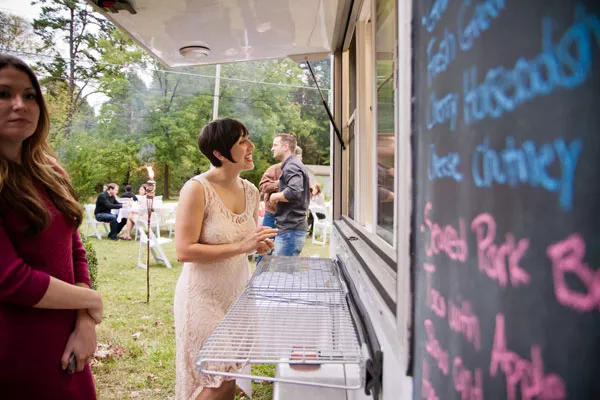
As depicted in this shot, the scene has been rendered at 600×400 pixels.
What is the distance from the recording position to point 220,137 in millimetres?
2148

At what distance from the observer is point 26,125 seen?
4.64ft

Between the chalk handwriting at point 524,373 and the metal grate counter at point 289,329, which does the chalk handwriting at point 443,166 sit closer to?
the chalk handwriting at point 524,373

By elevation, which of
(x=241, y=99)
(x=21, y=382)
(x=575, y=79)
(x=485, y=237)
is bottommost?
(x=21, y=382)

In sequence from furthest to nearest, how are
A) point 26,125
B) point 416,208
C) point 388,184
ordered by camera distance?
→ point 388,184 < point 26,125 < point 416,208

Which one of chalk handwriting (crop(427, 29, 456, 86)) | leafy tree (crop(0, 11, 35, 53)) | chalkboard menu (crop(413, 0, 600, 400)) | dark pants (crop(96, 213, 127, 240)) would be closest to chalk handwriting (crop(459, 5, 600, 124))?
chalkboard menu (crop(413, 0, 600, 400))

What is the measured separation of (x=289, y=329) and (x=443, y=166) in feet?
2.62

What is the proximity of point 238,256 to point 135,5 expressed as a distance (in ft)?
4.94

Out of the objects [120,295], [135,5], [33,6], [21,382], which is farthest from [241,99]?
[21,382]

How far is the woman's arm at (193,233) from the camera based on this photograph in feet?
6.44

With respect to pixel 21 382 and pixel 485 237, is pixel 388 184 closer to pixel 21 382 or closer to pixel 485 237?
pixel 485 237

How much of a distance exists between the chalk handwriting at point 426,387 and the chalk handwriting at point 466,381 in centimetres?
10

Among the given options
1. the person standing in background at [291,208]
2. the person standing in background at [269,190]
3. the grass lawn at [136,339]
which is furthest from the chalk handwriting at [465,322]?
the person standing in background at [269,190]

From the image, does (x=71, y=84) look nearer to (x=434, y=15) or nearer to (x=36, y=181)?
(x=36, y=181)

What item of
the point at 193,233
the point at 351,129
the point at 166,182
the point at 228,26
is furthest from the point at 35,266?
the point at 166,182
